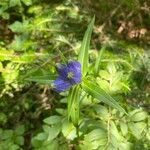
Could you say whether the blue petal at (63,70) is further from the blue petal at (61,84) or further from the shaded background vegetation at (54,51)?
the shaded background vegetation at (54,51)

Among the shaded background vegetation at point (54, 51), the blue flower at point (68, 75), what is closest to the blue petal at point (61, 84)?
the blue flower at point (68, 75)

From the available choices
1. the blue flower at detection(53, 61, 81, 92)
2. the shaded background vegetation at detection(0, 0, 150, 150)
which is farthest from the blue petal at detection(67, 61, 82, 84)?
the shaded background vegetation at detection(0, 0, 150, 150)

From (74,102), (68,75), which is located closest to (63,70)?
(68,75)

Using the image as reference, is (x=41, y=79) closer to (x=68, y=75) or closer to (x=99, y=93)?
(x=68, y=75)

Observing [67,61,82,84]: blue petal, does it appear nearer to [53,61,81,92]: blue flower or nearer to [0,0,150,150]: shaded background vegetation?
[53,61,81,92]: blue flower

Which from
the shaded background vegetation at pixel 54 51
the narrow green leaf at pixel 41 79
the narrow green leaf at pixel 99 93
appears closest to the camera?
the narrow green leaf at pixel 99 93

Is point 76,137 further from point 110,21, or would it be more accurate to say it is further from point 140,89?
point 110,21
